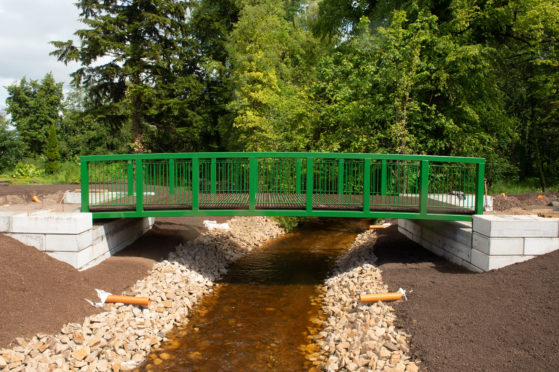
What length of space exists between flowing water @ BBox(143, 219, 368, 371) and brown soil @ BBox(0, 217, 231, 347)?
182 cm

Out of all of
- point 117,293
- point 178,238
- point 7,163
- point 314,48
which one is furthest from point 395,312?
point 7,163

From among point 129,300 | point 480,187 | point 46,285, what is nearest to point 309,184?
point 480,187

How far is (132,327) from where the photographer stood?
795 cm

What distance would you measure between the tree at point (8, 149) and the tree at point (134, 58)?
6.24 m

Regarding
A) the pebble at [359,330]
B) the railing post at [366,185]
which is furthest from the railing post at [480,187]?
the pebble at [359,330]

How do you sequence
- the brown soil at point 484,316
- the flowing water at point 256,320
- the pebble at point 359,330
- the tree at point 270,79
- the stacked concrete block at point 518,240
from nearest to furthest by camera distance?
the brown soil at point 484,316
the pebble at point 359,330
the flowing water at point 256,320
the stacked concrete block at point 518,240
the tree at point 270,79

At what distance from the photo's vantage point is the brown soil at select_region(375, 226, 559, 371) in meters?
5.91

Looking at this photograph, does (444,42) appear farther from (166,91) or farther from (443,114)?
(166,91)

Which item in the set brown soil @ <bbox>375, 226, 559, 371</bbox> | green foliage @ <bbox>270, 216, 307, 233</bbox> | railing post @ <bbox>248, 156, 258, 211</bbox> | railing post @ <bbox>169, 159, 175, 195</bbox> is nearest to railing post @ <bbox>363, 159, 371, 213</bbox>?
brown soil @ <bbox>375, 226, 559, 371</bbox>

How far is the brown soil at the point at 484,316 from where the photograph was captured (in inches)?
233

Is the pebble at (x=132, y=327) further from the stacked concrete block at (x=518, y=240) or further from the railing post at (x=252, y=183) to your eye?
the stacked concrete block at (x=518, y=240)

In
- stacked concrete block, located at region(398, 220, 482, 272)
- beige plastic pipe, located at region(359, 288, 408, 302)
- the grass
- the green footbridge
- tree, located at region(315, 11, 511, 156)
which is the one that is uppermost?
tree, located at region(315, 11, 511, 156)

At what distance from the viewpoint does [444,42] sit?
17.3 meters

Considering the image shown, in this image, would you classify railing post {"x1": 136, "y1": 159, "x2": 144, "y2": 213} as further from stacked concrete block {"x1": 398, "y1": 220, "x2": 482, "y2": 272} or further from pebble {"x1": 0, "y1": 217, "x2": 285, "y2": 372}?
stacked concrete block {"x1": 398, "y1": 220, "x2": 482, "y2": 272}
